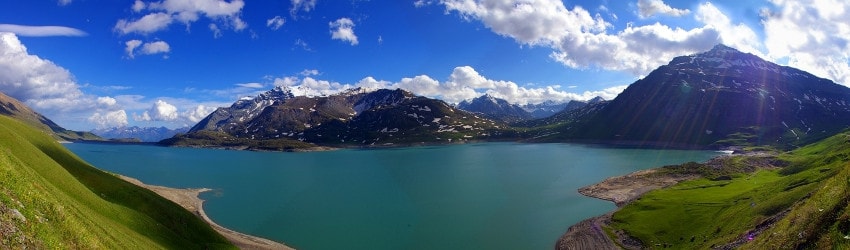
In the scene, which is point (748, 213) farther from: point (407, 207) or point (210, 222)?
point (210, 222)

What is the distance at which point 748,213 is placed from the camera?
220ft

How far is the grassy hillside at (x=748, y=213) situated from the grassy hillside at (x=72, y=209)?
51.0 m

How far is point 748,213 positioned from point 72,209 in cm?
8691

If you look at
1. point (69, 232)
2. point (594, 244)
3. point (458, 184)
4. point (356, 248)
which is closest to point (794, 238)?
point (594, 244)

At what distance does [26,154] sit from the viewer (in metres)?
55.7

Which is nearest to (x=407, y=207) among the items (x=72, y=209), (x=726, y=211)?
(x=726, y=211)

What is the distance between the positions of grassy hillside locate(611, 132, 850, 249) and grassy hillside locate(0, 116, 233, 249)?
50978 mm

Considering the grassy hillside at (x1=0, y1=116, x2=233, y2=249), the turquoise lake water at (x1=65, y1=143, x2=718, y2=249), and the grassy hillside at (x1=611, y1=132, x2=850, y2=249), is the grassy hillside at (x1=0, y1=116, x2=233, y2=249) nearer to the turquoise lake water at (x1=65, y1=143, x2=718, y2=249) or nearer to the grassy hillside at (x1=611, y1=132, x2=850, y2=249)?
the turquoise lake water at (x1=65, y1=143, x2=718, y2=249)

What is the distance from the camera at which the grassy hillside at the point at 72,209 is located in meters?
30.3

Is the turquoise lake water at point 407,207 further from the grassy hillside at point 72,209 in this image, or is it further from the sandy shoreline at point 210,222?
the grassy hillside at point 72,209

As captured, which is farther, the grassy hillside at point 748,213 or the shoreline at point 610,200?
the shoreline at point 610,200

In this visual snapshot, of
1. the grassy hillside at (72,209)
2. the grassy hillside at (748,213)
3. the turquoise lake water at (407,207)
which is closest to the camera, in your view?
the grassy hillside at (748,213)

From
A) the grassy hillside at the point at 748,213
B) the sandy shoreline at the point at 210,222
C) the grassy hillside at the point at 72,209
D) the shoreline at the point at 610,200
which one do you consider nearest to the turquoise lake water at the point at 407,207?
the sandy shoreline at the point at 210,222

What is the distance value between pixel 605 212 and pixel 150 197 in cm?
9339
